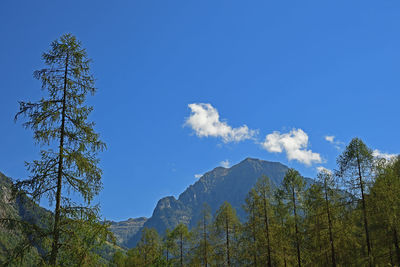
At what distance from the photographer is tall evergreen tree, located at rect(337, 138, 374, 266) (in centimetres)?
2336

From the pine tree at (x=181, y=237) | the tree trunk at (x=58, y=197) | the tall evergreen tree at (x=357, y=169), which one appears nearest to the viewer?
the tree trunk at (x=58, y=197)

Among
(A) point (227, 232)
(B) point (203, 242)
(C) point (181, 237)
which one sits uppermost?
(A) point (227, 232)

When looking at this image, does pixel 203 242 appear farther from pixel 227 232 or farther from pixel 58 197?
pixel 58 197

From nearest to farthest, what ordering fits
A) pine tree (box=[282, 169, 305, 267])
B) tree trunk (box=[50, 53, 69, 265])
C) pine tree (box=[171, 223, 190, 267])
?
tree trunk (box=[50, 53, 69, 265]), pine tree (box=[282, 169, 305, 267]), pine tree (box=[171, 223, 190, 267])

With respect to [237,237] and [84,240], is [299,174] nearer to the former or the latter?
[237,237]

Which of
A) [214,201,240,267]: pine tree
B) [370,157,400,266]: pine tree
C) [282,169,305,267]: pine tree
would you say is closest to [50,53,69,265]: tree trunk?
[370,157,400,266]: pine tree

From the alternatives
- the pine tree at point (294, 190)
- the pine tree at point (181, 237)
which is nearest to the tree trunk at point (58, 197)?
the pine tree at point (294, 190)

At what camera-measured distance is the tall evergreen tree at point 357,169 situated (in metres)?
23.4

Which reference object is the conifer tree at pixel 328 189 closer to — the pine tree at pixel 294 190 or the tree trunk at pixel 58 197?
the pine tree at pixel 294 190

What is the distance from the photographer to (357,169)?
78.0ft

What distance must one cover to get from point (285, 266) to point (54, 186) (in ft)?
74.3

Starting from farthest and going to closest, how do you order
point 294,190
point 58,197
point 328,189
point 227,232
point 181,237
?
point 181,237 → point 227,232 → point 294,190 → point 328,189 → point 58,197

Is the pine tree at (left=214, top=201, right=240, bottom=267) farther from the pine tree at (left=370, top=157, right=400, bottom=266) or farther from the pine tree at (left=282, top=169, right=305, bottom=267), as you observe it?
the pine tree at (left=370, top=157, right=400, bottom=266)

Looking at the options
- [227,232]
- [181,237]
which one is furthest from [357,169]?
[181,237]
